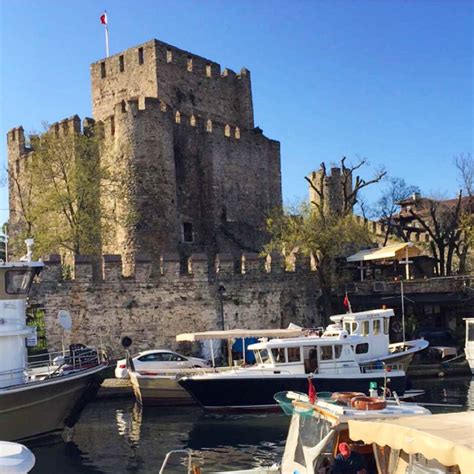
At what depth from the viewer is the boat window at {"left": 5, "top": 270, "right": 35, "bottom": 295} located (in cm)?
1759

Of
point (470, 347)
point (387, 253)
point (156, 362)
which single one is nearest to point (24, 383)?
point (156, 362)

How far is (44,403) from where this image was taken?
17188 millimetres

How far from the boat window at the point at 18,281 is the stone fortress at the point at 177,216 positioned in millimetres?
7138

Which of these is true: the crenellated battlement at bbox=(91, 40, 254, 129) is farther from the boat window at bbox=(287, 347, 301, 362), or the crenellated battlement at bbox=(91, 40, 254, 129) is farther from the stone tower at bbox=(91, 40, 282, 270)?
the boat window at bbox=(287, 347, 301, 362)

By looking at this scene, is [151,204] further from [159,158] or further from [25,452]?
[25,452]

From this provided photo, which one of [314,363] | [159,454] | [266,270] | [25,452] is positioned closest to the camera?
[25,452]

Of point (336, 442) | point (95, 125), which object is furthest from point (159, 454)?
point (95, 125)

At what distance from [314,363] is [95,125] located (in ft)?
62.3

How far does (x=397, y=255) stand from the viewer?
32000 mm

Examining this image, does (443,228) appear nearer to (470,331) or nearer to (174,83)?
(470,331)

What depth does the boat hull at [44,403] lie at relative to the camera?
53.8 ft

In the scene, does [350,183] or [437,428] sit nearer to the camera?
[437,428]

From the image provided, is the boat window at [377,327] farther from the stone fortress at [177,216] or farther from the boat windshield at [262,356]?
the stone fortress at [177,216]

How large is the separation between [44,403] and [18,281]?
11.2 feet
